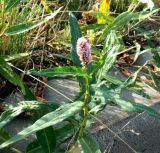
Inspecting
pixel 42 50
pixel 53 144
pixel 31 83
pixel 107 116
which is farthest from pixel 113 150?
pixel 42 50

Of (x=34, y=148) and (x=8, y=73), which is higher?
(x=8, y=73)

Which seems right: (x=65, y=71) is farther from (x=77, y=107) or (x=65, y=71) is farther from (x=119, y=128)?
(x=119, y=128)

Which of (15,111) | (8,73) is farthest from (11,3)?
(15,111)

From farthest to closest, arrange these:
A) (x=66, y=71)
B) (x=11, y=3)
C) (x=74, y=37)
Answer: (x=11, y=3)
(x=74, y=37)
(x=66, y=71)

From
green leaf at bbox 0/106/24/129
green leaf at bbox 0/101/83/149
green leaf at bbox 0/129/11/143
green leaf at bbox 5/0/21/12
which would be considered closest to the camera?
green leaf at bbox 0/101/83/149

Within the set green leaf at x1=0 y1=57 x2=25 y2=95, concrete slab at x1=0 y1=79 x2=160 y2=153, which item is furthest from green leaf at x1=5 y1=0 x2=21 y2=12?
concrete slab at x1=0 y1=79 x2=160 y2=153

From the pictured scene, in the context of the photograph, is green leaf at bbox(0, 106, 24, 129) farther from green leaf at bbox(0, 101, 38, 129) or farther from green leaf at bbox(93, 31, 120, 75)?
green leaf at bbox(93, 31, 120, 75)

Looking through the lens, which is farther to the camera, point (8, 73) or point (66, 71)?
point (8, 73)
